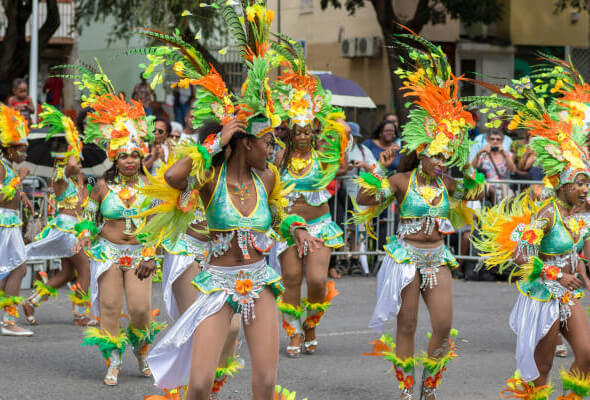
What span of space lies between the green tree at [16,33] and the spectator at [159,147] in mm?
7105

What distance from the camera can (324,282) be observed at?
29.6 ft

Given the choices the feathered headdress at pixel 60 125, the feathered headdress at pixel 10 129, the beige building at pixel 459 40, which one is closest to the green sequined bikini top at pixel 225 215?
the feathered headdress at pixel 60 125

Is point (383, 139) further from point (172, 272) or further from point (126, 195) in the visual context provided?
point (172, 272)

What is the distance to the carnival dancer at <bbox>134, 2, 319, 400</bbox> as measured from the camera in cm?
553

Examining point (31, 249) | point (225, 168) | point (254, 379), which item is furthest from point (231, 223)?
point (31, 249)

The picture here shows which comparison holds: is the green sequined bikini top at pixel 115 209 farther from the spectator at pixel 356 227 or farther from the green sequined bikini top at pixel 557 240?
the spectator at pixel 356 227

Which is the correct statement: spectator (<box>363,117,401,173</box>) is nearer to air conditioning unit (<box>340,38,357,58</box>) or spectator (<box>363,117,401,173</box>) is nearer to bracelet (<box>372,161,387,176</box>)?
bracelet (<box>372,161,387,176</box>)

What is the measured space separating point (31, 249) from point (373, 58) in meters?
→ 16.1

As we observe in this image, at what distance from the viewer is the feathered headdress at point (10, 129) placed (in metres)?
9.63

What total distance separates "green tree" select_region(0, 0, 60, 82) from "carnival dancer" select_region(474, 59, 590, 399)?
1308cm

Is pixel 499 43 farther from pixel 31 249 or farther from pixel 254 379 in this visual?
pixel 254 379

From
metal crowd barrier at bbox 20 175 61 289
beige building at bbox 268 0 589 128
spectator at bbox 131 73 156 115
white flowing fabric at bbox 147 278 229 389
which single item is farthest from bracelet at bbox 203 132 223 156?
beige building at bbox 268 0 589 128

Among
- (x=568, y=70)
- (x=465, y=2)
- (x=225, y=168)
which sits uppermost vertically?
(x=465, y=2)

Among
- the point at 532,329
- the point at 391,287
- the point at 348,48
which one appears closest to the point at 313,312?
the point at 391,287
